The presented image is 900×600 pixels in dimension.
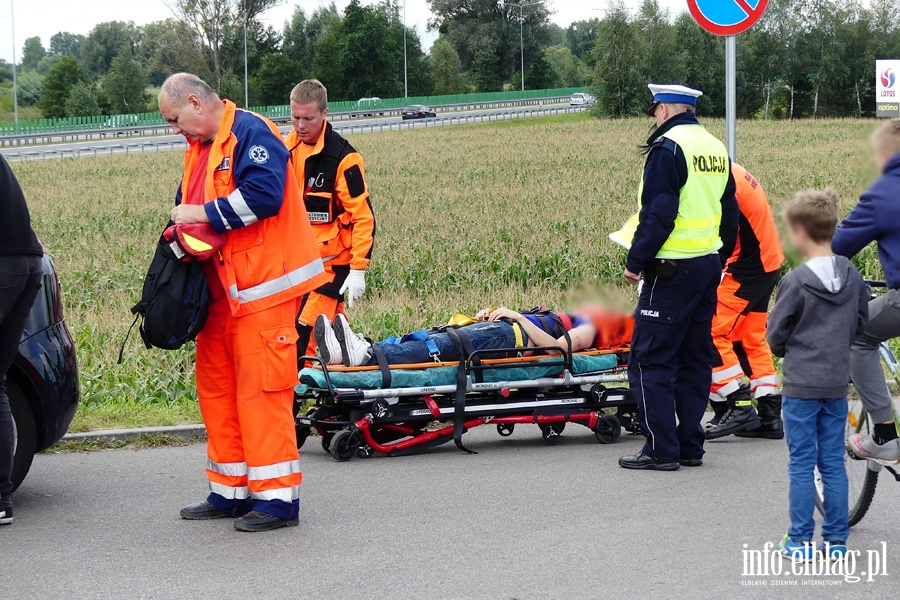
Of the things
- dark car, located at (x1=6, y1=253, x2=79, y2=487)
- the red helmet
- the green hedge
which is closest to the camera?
the red helmet

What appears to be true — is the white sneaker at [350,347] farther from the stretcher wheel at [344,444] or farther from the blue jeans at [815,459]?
the blue jeans at [815,459]

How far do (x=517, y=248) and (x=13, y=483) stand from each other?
927 centimetres

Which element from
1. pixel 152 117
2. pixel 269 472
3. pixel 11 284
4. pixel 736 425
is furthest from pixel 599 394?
pixel 152 117

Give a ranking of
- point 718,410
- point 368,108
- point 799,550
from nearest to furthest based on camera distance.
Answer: point 799,550, point 718,410, point 368,108

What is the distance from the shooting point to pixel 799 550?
14.3 feet

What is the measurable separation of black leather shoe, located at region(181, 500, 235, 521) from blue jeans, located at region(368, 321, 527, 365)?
1554 mm

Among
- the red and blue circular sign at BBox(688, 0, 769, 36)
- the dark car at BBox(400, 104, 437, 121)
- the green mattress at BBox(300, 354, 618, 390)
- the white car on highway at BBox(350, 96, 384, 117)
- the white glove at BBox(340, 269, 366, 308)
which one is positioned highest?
the white car on highway at BBox(350, 96, 384, 117)

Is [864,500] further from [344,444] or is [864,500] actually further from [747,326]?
[344,444]

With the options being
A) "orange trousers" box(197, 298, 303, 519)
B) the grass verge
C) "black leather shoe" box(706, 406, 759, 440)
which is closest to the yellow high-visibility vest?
the grass verge

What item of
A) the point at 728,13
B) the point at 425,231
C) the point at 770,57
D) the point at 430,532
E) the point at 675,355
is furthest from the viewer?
the point at 770,57

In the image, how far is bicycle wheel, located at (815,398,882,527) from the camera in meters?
4.75

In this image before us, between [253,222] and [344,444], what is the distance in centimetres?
185

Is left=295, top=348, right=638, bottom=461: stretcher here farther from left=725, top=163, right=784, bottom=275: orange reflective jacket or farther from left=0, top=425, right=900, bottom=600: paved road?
left=725, top=163, right=784, bottom=275: orange reflective jacket

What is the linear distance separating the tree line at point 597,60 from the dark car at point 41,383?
6364 cm
